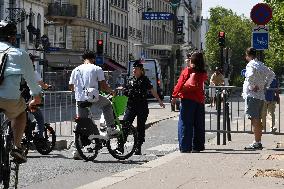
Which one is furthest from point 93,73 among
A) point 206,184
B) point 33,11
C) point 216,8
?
point 216,8

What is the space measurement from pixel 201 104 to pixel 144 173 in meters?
4.81

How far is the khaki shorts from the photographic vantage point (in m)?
9.01

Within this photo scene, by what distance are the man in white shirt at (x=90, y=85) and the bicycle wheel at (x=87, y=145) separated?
184 millimetres

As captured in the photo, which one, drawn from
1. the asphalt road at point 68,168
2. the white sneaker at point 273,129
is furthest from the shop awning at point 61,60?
the asphalt road at point 68,168

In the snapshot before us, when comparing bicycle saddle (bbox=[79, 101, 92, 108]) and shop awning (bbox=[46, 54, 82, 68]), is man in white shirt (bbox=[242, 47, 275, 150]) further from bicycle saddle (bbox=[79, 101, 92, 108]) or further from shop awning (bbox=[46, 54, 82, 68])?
shop awning (bbox=[46, 54, 82, 68])

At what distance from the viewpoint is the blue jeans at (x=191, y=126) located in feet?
52.4

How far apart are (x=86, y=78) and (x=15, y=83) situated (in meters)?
6.26

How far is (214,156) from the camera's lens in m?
14.8

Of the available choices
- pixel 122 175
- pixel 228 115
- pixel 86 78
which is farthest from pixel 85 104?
pixel 228 115

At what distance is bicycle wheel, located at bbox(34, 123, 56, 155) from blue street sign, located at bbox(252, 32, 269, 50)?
17.2 ft

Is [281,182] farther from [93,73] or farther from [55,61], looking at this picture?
[55,61]

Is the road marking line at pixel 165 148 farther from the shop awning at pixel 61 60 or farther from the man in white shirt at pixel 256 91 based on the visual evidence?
the shop awning at pixel 61 60

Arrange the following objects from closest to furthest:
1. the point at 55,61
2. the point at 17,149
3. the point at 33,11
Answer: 1. the point at 17,149
2. the point at 33,11
3. the point at 55,61

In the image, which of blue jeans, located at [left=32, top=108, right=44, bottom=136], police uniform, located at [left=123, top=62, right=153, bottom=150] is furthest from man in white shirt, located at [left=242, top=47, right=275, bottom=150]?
blue jeans, located at [left=32, top=108, right=44, bottom=136]
